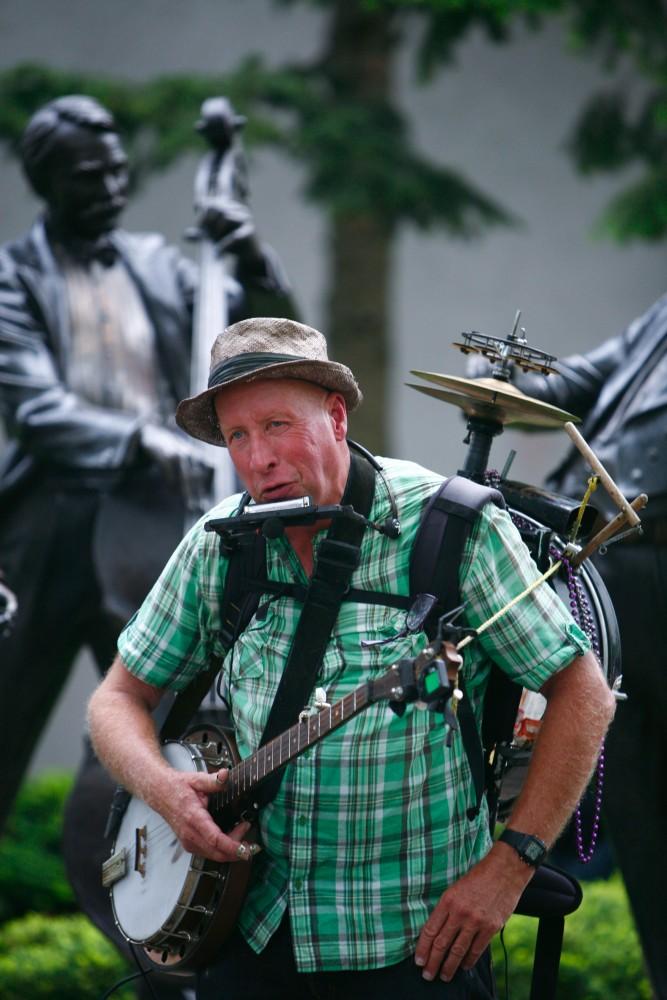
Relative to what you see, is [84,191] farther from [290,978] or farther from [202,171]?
[290,978]

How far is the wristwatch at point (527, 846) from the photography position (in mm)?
2371

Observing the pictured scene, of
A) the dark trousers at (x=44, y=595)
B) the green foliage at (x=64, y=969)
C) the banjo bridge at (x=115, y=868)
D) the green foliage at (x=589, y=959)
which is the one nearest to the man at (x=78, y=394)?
the dark trousers at (x=44, y=595)

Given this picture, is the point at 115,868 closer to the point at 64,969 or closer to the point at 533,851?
the point at 533,851

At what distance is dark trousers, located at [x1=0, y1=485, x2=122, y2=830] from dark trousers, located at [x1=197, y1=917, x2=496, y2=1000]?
2387 millimetres

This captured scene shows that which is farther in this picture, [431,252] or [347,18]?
[431,252]

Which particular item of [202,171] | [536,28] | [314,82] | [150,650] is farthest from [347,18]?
[150,650]

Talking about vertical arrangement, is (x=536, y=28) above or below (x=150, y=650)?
above

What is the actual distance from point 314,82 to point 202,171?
15.7 feet

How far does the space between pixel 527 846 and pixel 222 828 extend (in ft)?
1.91

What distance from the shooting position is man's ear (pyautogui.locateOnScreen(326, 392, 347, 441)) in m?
2.67

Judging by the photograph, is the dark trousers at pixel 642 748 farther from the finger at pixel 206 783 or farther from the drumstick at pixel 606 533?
the finger at pixel 206 783

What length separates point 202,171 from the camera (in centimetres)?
506

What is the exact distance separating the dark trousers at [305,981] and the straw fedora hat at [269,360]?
95 centimetres

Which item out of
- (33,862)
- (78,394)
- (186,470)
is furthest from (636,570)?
(33,862)
